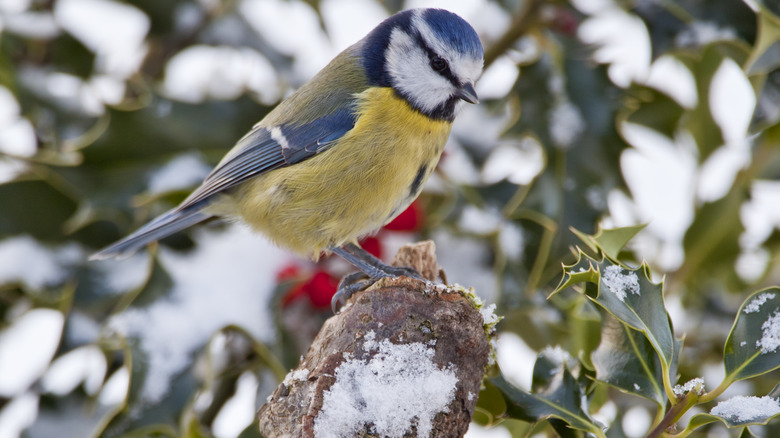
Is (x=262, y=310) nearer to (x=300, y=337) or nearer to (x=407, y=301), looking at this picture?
(x=300, y=337)

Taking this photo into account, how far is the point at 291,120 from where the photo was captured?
1.26 meters

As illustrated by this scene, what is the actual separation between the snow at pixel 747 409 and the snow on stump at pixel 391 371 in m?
0.25

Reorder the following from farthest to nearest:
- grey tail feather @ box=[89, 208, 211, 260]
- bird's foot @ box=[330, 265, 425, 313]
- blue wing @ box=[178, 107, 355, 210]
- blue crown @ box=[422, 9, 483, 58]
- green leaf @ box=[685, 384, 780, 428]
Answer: grey tail feather @ box=[89, 208, 211, 260]
blue wing @ box=[178, 107, 355, 210]
blue crown @ box=[422, 9, 483, 58]
bird's foot @ box=[330, 265, 425, 313]
green leaf @ box=[685, 384, 780, 428]

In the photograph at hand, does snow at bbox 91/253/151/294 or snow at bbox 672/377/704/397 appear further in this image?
snow at bbox 91/253/151/294

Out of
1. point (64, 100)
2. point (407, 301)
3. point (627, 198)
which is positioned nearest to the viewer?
point (407, 301)

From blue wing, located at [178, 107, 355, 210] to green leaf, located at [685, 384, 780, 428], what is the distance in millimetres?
724

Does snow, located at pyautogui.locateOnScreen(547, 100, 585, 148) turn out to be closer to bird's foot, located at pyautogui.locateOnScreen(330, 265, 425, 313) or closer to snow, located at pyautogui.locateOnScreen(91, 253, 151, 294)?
bird's foot, located at pyautogui.locateOnScreen(330, 265, 425, 313)

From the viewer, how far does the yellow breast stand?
45.4 inches

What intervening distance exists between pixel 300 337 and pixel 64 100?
790mm

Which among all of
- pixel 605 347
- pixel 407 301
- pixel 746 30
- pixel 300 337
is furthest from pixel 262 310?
pixel 746 30

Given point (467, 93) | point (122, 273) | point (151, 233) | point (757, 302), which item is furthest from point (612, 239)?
point (122, 273)

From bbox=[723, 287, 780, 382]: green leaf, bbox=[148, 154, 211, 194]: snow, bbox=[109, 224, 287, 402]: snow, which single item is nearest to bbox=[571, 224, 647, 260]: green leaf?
bbox=[723, 287, 780, 382]: green leaf

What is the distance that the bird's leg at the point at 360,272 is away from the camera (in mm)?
1018

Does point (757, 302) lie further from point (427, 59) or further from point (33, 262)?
point (33, 262)
